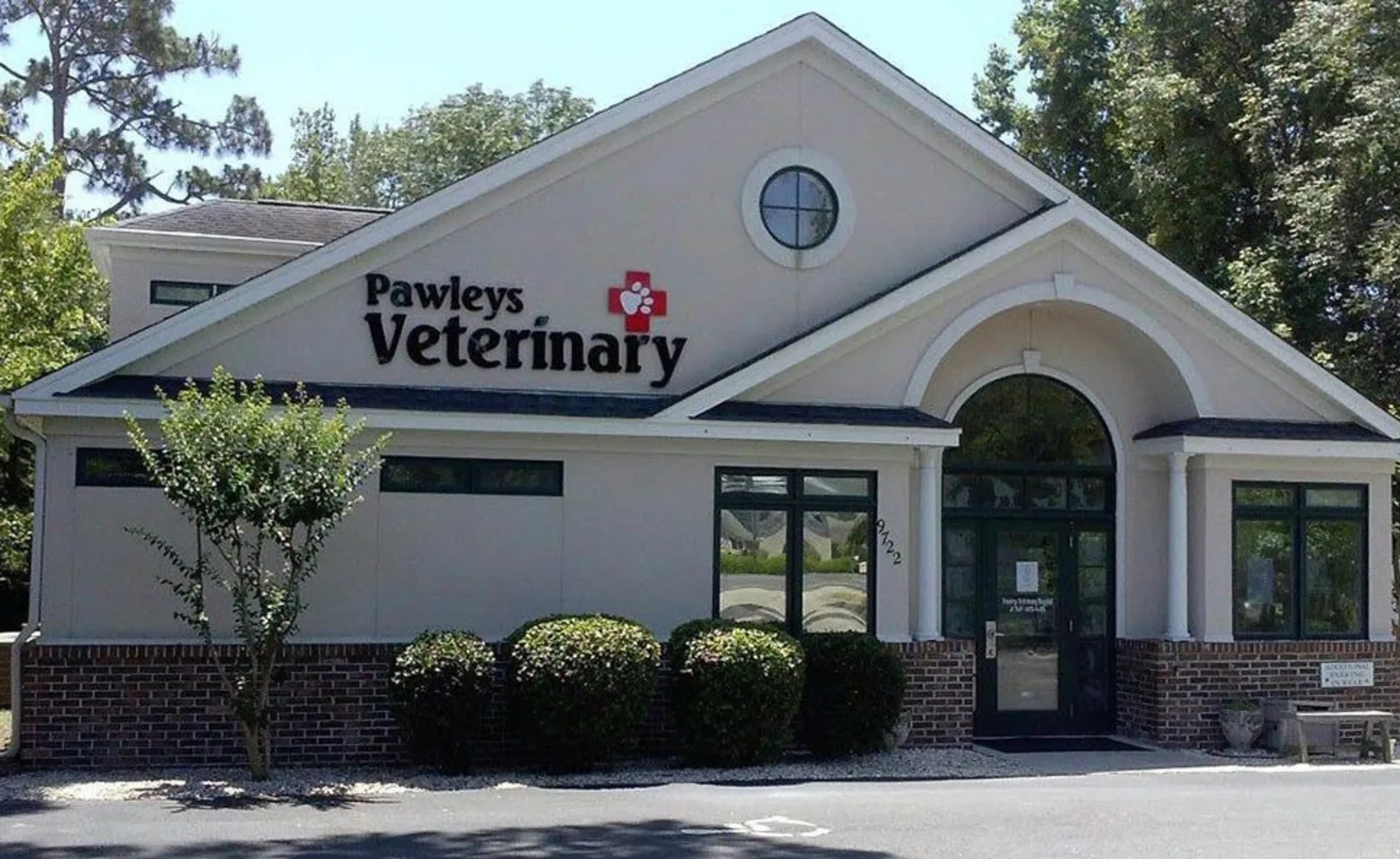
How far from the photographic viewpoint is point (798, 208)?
17.6 m

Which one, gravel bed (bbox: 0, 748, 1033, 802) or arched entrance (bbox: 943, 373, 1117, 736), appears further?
arched entrance (bbox: 943, 373, 1117, 736)

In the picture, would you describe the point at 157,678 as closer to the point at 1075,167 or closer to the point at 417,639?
the point at 417,639

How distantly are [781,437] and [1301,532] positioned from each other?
6.03 meters

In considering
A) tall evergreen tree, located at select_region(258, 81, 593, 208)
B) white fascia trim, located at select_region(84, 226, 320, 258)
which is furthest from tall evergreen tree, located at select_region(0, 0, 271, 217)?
white fascia trim, located at select_region(84, 226, 320, 258)

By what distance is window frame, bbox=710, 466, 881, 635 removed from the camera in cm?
1661

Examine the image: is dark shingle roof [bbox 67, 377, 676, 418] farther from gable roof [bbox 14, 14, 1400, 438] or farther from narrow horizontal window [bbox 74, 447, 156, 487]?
narrow horizontal window [bbox 74, 447, 156, 487]

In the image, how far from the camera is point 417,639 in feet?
48.7

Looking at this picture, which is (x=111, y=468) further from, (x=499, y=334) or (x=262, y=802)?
(x=499, y=334)

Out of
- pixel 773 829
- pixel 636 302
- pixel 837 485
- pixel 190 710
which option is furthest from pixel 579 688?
pixel 636 302

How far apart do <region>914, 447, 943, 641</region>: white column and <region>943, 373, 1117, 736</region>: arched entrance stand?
81 centimetres

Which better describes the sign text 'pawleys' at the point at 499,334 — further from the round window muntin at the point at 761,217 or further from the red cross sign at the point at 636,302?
the round window muntin at the point at 761,217

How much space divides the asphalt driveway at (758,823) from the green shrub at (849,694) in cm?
110

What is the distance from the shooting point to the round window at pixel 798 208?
1747 cm

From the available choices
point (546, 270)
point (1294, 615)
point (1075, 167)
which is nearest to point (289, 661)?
point (546, 270)
